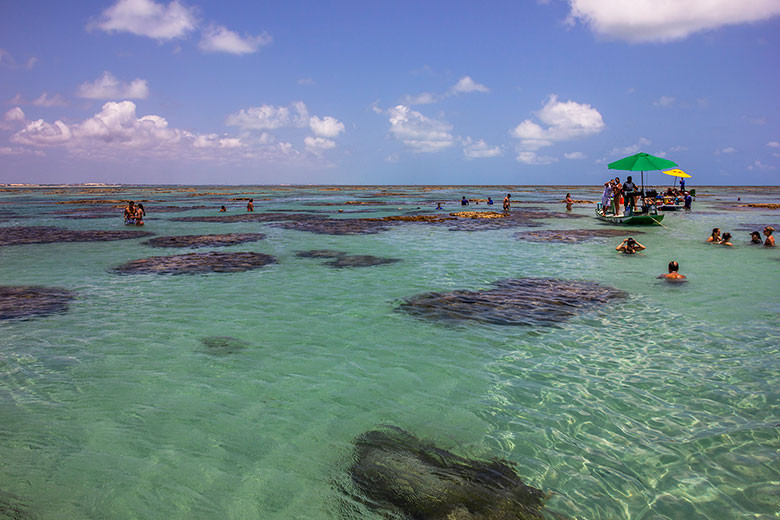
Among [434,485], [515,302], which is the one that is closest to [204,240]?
[515,302]

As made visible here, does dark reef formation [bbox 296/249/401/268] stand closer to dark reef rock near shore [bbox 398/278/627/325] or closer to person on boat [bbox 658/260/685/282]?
dark reef rock near shore [bbox 398/278/627/325]

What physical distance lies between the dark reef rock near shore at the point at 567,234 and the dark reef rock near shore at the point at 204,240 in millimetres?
16036

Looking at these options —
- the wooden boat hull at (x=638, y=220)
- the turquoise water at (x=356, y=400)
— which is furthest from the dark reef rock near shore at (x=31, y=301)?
the wooden boat hull at (x=638, y=220)

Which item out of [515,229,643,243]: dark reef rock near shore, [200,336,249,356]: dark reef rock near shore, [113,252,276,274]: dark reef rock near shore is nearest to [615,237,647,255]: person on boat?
[515,229,643,243]: dark reef rock near shore

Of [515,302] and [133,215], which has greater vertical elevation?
[133,215]

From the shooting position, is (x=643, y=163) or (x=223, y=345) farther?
(x=643, y=163)

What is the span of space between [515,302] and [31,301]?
13188 millimetres

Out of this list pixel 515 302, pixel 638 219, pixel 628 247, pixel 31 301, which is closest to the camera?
pixel 515 302

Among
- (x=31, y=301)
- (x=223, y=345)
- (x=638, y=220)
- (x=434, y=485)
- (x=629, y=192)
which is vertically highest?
(x=629, y=192)

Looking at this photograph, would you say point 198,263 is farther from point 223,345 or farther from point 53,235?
point 53,235

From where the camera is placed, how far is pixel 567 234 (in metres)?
27.3

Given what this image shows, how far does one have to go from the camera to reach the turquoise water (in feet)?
15.6

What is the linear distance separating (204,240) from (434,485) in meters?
23.6

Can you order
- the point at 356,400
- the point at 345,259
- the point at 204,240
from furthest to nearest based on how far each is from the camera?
the point at 204,240 → the point at 345,259 → the point at 356,400
